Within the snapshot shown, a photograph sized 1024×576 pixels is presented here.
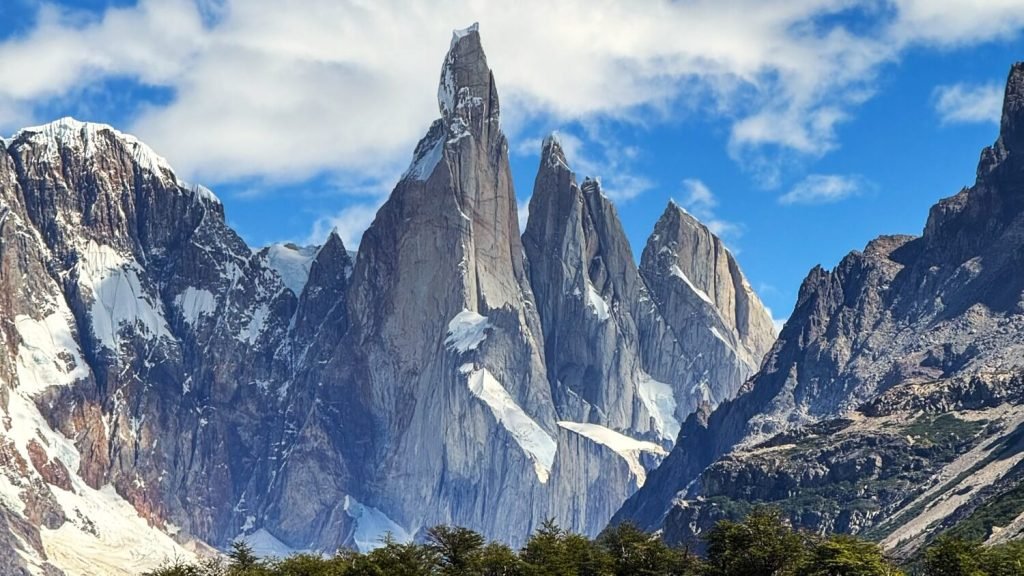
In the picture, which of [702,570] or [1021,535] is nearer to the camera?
[702,570]

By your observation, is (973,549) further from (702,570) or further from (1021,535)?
(1021,535)

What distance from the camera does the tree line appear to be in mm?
144625

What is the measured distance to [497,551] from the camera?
17112 centimetres

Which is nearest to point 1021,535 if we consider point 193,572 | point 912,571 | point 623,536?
point 912,571

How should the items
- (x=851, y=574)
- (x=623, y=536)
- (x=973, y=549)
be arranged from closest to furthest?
(x=851, y=574)
(x=973, y=549)
(x=623, y=536)

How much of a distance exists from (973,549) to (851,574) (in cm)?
1672

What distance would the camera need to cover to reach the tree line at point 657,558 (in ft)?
474

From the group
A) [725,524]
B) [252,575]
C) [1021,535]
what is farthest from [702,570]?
[1021,535]

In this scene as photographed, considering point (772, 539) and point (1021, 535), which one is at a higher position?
point (1021, 535)

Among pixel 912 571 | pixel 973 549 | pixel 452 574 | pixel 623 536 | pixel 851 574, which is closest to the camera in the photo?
pixel 851 574

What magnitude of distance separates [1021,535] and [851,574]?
6200 cm

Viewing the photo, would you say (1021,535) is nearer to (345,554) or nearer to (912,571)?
(912,571)

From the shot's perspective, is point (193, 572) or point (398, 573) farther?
point (193, 572)

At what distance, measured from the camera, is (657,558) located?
6629 inches
